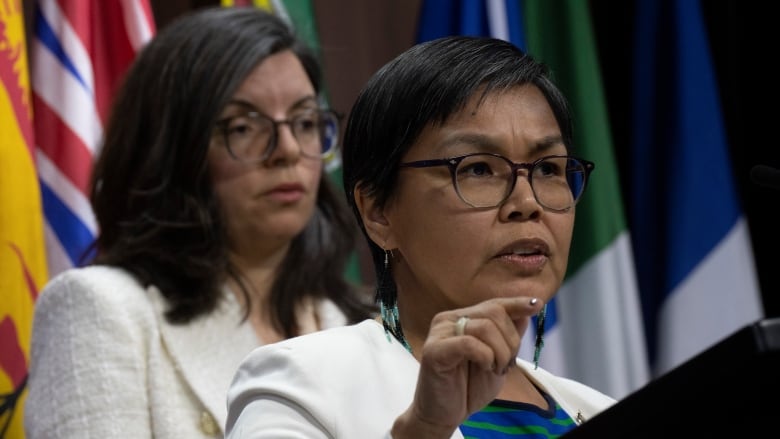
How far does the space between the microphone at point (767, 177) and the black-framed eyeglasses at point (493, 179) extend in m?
0.29

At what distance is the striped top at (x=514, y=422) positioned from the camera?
5.16 feet

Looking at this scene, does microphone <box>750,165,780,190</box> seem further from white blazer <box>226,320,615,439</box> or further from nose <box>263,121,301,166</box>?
nose <box>263,121,301,166</box>

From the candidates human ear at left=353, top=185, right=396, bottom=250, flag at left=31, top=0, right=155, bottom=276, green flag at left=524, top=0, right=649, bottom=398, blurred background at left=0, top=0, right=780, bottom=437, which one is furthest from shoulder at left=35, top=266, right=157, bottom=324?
green flag at left=524, top=0, right=649, bottom=398

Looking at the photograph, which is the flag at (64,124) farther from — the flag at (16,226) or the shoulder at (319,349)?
the shoulder at (319,349)

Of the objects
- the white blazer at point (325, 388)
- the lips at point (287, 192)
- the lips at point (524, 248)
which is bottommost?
the lips at point (287, 192)

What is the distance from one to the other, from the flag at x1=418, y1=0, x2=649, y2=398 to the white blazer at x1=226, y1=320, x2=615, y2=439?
1.81 metres

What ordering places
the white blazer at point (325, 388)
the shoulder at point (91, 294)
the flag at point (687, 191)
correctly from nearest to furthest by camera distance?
1. the white blazer at point (325, 388)
2. the shoulder at point (91, 294)
3. the flag at point (687, 191)

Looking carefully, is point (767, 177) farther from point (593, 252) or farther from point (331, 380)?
point (593, 252)

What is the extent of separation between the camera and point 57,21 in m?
3.21

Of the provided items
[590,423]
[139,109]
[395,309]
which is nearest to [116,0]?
[139,109]

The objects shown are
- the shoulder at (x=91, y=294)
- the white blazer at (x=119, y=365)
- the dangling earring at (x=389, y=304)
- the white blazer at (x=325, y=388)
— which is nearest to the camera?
the white blazer at (x=325, y=388)

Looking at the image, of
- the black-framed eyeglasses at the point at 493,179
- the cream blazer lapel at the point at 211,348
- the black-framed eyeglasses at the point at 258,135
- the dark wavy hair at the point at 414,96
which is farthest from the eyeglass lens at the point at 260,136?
the black-framed eyeglasses at the point at 493,179

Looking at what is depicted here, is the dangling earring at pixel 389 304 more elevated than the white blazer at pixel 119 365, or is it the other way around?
the dangling earring at pixel 389 304

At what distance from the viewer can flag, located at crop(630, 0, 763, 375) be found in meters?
3.54
